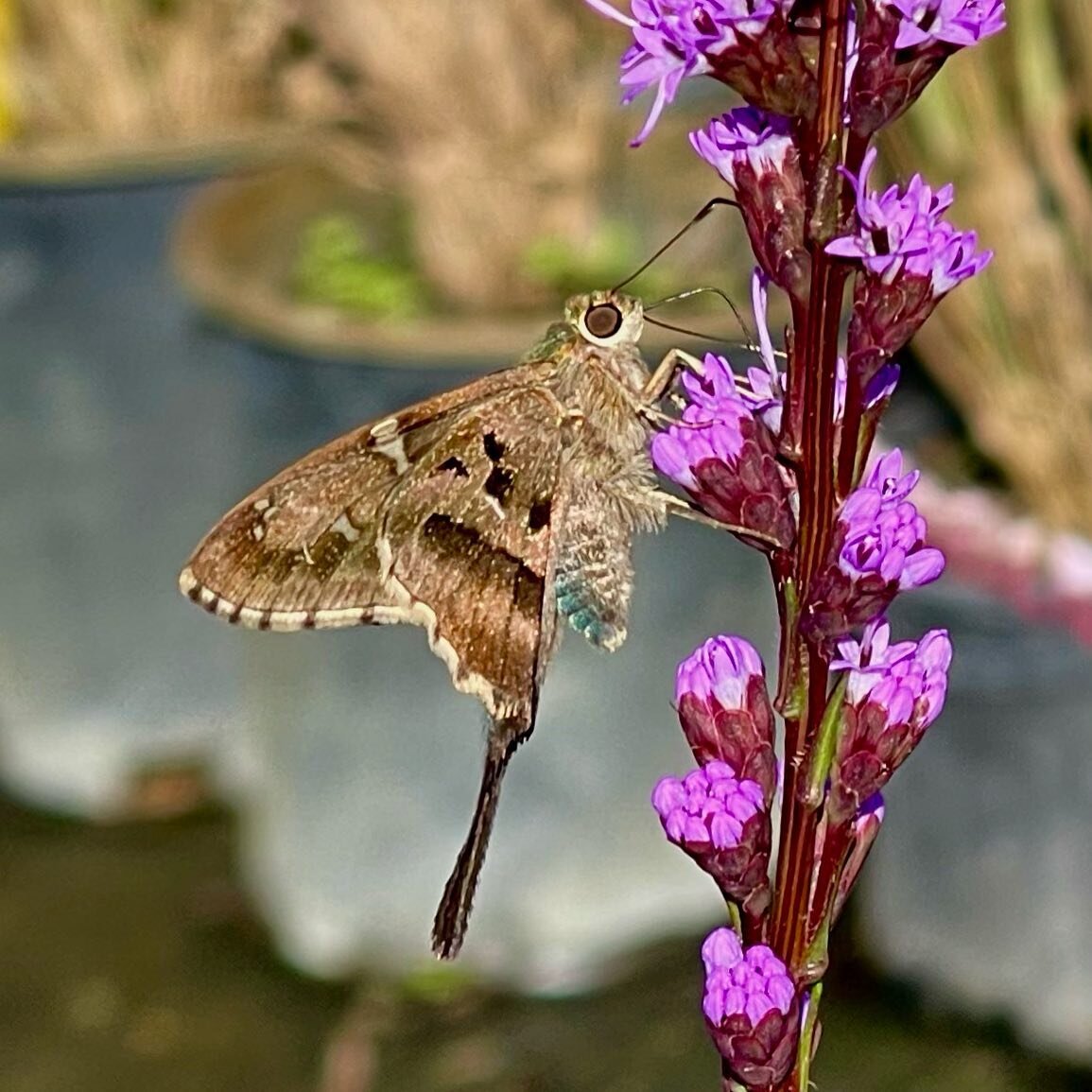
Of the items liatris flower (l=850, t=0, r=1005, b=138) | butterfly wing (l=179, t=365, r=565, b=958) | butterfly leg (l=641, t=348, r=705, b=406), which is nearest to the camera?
liatris flower (l=850, t=0, r=1005, b=138)

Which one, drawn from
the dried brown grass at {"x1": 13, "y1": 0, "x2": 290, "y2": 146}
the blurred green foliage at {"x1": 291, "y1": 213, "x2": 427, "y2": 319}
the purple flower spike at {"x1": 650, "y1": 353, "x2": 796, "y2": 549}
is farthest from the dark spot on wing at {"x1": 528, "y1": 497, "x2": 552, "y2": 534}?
the dried brown grass at {"x1": 13, "y1": 0, "x2": 290, "y2": 146}

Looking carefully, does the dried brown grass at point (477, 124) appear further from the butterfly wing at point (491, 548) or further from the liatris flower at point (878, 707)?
the liatris flower at point (878, 707)

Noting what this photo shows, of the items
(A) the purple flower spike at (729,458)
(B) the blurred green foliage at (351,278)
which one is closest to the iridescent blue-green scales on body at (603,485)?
(A) the purple flower spike at (729,458)

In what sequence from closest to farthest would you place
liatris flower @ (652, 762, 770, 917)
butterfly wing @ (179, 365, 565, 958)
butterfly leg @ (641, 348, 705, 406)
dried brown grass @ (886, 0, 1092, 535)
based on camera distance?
liatris flower @ (652, 762, 770, 917) < butterfly leg @ (641, 348, 705, 406) < butterfly wing @ (179, 365, 565, 958) < dried brown grass @ (886, 0, 1092, 535)

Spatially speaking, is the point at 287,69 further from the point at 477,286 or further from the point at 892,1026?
the point at 892,1026

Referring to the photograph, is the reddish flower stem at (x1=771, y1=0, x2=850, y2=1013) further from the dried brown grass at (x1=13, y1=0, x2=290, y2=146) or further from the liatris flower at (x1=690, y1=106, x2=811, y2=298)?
the dried brown grass at (x1=13, y1=0, x2=290, y2=146)

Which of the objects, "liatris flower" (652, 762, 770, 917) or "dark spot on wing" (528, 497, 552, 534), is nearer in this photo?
"liatris flower" (652, 762, 770, 917)

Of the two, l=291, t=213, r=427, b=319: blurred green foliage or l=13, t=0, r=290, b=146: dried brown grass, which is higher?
l=13, t=0, r=290, b=146: dried brown grass
